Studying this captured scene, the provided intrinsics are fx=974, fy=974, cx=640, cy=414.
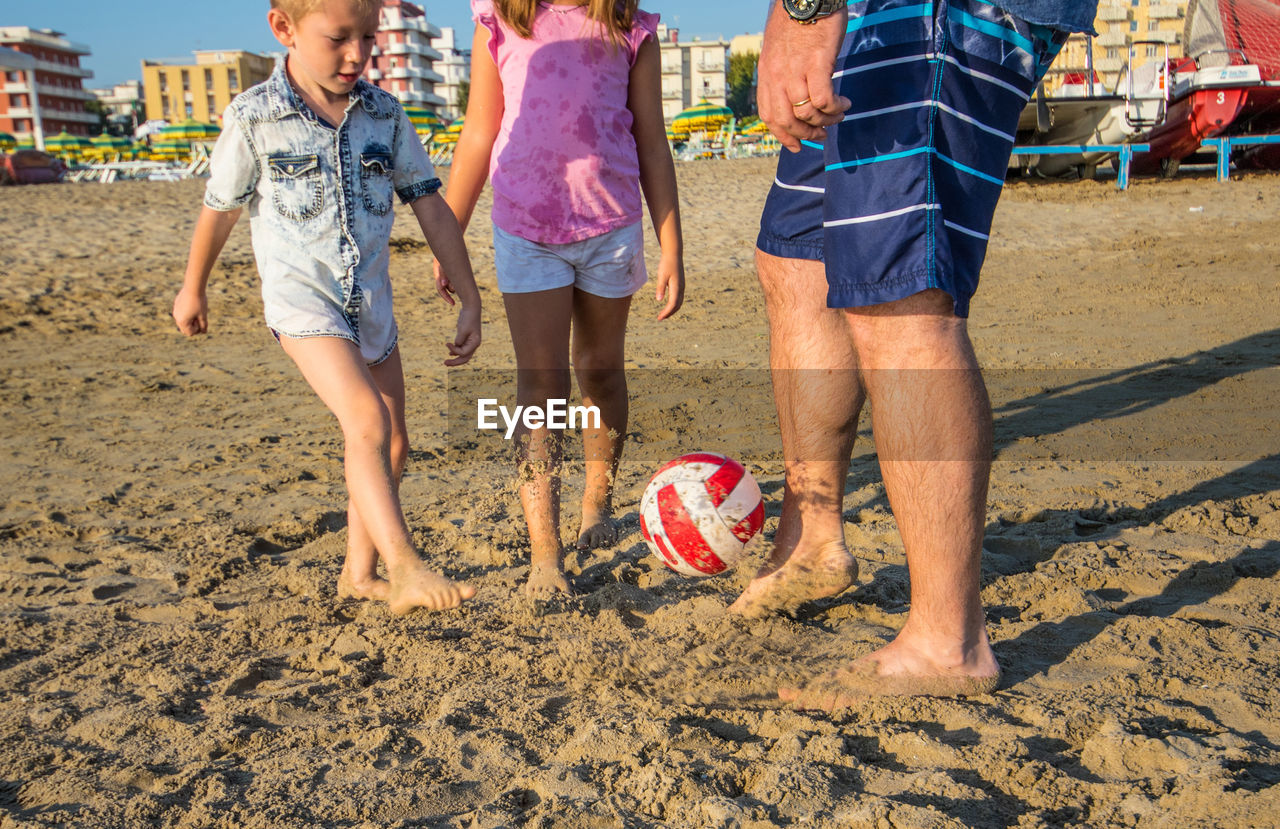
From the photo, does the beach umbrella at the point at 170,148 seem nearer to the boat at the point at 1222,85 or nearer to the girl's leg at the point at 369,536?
the boat at the point at 1222,85

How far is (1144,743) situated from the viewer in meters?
1.77

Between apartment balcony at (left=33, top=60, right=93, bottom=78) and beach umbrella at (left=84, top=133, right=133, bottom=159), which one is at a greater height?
apartment balcony at (left=33, top=60, right=93, bottom=78)

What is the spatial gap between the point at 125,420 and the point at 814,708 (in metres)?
4.38

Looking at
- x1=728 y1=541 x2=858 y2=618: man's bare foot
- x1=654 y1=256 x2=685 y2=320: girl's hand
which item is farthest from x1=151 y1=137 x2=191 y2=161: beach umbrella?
x1=728 y1=541 x2=858 y2=618: man's bare foot

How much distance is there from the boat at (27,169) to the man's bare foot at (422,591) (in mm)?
39887

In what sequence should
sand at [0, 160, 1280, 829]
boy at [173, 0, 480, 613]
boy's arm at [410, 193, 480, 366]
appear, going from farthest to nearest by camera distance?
1. boy's arm at [410, 193, 480, 366]
2. boy at [173, 0, 480, 613]
3. sand at [0, 160, 1280, 829]

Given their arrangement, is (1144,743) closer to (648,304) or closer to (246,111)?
(246,111)

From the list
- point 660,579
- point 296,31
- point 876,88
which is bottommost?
point 660,579

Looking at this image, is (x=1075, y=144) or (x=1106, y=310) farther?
(x=1075, y=144)

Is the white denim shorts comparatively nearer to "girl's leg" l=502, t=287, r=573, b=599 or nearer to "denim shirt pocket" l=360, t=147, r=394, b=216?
"girl's leg" l=502, t=287, r=573, b=599

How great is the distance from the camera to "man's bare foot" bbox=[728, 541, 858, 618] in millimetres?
2490

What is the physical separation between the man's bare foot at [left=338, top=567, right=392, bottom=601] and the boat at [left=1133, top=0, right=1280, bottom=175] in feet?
54.3

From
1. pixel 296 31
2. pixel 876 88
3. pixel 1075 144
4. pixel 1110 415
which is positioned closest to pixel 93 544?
pixel 296 31

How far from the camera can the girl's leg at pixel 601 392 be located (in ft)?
10.0
